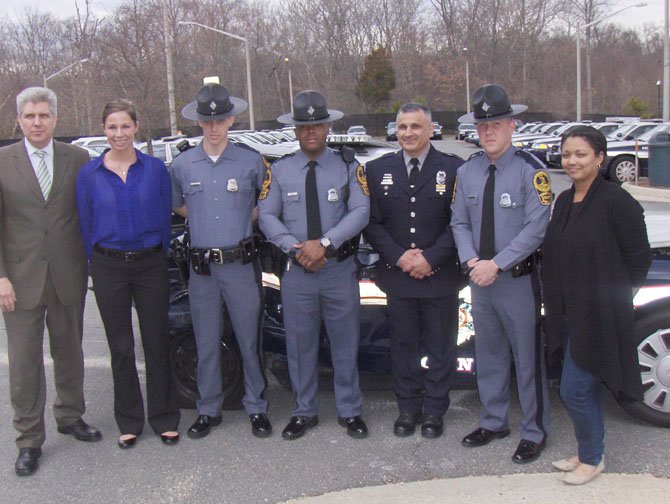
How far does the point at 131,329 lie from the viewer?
387 cm

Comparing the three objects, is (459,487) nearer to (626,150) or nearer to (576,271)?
(576,271)

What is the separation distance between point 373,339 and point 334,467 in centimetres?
82

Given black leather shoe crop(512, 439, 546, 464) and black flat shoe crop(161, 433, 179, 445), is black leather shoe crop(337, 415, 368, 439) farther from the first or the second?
black flat shoe crop(161, 433, 179, 445)

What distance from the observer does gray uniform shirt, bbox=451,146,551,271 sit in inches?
136

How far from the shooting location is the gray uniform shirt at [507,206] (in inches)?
136

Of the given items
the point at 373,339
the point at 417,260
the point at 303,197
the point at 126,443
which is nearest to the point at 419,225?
the point at 417,260

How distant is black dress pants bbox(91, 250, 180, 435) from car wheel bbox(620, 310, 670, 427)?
8.15ft

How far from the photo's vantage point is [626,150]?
18.2 meters

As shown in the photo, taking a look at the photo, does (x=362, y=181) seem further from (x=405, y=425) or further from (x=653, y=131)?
(x=653, y=131)

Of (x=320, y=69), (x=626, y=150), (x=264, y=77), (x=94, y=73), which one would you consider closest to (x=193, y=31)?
(x=264, y=77)

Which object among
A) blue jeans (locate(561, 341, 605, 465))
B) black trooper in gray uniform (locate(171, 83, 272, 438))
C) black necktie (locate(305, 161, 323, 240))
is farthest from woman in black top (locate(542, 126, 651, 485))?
black trooper in gray uniform (locate(171, 83, 272, 438))

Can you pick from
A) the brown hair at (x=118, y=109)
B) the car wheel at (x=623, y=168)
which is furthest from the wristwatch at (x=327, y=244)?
the car wheel at (x=623, y=168)

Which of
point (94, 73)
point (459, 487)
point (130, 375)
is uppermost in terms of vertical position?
point (94, 73)

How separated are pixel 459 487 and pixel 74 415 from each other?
7.30 ft
